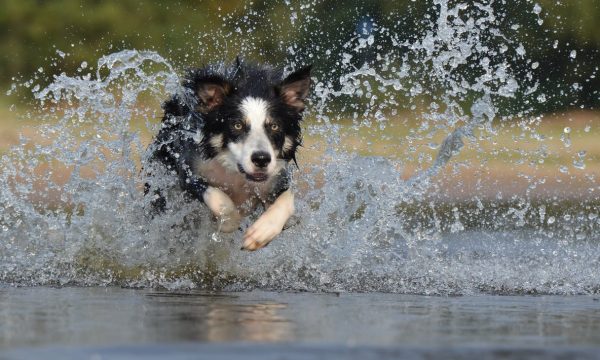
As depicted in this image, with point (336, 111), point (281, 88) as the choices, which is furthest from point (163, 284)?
point (336, 111)

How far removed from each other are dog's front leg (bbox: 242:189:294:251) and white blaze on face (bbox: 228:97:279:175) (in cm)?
23

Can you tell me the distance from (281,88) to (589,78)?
17.1 m

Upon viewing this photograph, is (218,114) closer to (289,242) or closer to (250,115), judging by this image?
(250,115)

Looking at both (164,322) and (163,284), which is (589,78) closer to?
(163,284)

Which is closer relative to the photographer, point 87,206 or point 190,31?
point 87,206

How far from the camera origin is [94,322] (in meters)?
5.01

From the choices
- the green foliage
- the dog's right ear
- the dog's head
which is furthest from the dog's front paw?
the green foliage

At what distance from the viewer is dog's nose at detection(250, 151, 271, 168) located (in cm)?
707

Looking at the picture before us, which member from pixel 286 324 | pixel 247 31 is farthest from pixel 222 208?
pixel 247 31

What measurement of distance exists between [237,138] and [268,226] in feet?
2.35

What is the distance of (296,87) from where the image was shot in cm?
770

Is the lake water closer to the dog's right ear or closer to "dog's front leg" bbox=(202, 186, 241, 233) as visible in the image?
"dog's front leg" bbox=(202, 186, 241, 233)

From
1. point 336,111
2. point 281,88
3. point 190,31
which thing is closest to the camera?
point 281,88

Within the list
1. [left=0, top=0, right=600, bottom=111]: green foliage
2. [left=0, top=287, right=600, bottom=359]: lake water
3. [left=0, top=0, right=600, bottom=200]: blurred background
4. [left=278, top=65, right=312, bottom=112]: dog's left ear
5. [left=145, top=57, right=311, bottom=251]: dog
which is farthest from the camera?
[left=0, top=0, right=600, bottom=111]: green foliage
